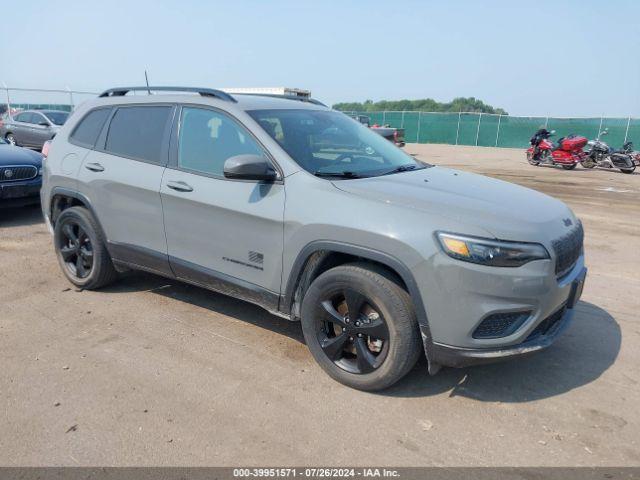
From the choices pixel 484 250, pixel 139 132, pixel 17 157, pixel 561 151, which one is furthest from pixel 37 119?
pixel 484 250

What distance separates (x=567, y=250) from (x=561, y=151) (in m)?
16.4

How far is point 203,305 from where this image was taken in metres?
4.54

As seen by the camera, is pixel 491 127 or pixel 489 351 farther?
pixel 491 127

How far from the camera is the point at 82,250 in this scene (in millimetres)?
4777

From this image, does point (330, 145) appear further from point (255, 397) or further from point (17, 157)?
point (17, 157)

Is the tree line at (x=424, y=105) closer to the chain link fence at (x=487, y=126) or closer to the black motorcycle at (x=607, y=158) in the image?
the chain link fence at (x=487, y=126)

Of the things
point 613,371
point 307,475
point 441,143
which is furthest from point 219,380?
point 441,143

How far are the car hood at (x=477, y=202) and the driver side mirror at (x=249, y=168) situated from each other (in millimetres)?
460

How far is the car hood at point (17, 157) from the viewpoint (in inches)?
292

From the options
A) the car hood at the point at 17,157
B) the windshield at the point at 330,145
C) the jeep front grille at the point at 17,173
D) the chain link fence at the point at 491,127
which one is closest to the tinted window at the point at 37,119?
the car hood at the point at 17,157

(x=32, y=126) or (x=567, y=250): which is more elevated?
(x=567, y=250)

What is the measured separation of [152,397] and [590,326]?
339 centimetres

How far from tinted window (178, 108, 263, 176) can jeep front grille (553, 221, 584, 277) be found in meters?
1.96

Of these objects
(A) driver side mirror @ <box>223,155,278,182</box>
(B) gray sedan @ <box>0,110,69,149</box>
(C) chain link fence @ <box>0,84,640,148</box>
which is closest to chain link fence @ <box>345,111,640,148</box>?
(C) chain link fence @ <box>0,84,640,148</box>
